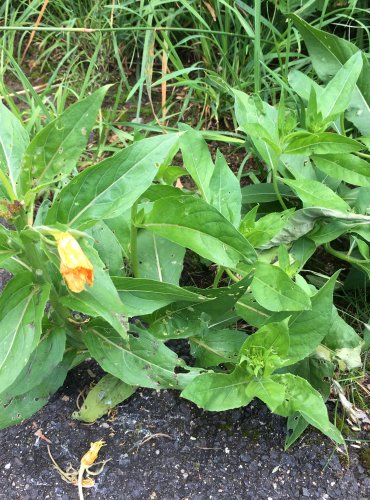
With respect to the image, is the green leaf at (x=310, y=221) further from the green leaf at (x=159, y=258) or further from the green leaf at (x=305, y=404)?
the green leaf at (x=305, y=404)

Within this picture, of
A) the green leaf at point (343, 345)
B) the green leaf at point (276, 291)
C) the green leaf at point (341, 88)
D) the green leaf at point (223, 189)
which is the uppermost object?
the green leaf at point (341, 88)

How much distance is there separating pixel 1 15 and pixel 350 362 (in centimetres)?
247

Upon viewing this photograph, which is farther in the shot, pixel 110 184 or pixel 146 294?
pixel 146 294

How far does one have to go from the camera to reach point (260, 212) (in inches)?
83.0

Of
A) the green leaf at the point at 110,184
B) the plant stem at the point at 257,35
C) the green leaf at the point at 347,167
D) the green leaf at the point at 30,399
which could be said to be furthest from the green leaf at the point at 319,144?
the green leaf at the point at 30,399

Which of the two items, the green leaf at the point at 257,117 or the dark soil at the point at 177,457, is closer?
the dark soil at the point at 177,457

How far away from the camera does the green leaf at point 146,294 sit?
147cm

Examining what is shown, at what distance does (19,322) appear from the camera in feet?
4.42

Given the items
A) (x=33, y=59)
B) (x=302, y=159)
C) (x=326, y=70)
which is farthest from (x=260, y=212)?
(x=33, y=59)

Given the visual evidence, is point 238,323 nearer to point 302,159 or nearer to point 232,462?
point 232,462

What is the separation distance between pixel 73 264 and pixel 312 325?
0.72m

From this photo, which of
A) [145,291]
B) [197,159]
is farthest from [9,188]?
[197,159]

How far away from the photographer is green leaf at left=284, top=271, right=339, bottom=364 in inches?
59.4

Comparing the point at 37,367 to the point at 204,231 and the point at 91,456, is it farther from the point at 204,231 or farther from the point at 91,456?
the point at 204,231
